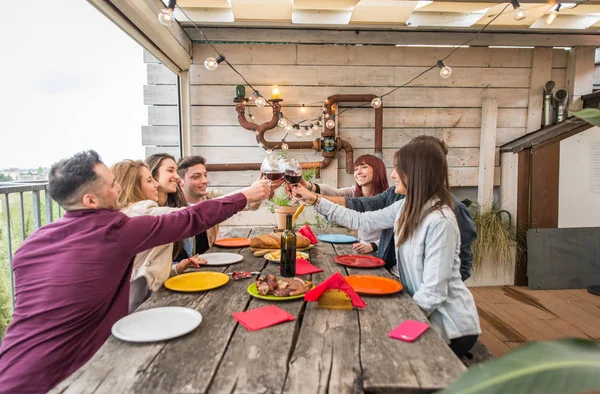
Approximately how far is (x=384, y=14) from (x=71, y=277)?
3131mm

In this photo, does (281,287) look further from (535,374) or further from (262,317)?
(535,374)

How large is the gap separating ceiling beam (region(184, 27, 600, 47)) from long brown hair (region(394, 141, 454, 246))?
2477 mm

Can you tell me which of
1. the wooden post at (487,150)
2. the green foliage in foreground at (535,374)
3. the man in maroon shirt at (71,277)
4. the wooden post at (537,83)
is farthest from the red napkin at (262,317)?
the wooden post at (537,83)

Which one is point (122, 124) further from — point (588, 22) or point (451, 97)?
point (588, 22)

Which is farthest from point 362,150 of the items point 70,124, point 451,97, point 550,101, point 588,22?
point 70,124

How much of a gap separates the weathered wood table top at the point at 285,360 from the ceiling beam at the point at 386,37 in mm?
3097

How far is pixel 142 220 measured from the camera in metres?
1.41

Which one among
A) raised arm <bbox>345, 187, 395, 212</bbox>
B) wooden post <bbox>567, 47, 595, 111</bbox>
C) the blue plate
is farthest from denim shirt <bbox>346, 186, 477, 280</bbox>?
wooden post <bbox>567, 47, 595, 111</bbox>

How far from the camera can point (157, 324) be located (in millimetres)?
1179

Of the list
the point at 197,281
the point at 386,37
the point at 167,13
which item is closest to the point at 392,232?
the point at 197,281

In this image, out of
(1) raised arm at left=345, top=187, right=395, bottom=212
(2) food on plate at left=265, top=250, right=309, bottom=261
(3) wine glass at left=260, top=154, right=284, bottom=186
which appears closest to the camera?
(3) wine glass at left=260, top=154, right=284, bottom=186

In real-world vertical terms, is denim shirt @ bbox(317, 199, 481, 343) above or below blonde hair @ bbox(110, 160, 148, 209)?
below

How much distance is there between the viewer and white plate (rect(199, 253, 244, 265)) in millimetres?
1959

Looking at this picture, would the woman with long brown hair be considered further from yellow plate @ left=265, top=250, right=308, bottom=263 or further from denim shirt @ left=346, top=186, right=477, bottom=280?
yellow plate @ left=265, top=250, right=308, bottom=263
